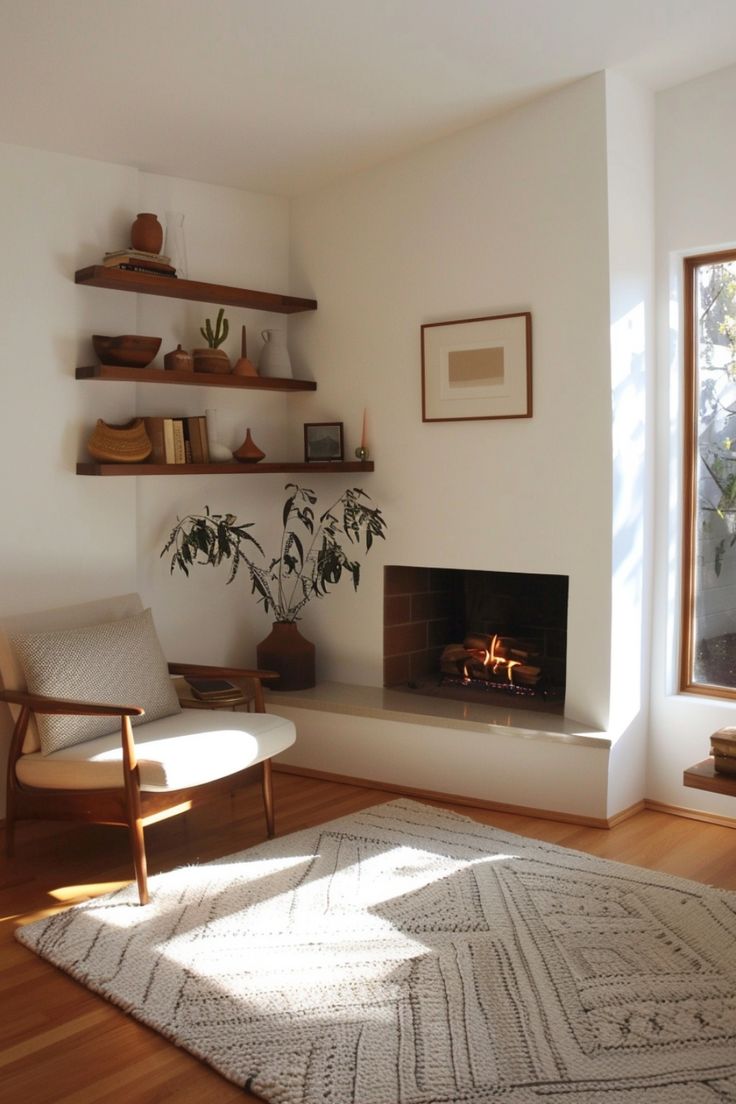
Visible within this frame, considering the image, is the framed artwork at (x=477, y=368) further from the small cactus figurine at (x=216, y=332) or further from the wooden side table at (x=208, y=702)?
the wooden side table at (x=208, y=702)

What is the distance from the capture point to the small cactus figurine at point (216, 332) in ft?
15.5

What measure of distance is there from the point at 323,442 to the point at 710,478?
1793 millimetres

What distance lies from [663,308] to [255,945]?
2.86 metres

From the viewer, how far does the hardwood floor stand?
2.42 metres

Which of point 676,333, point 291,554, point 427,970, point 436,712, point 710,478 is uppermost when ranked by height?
point 676,333

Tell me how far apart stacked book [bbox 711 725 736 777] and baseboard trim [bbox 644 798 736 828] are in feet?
3.64

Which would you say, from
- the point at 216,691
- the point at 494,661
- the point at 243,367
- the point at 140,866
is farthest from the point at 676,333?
the point at 140,866

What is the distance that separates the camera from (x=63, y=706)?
350cm

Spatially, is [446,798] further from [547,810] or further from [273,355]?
[273,355]

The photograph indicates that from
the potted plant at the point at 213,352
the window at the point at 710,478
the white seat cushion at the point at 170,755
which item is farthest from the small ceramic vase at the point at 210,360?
the window at the point at 710,478

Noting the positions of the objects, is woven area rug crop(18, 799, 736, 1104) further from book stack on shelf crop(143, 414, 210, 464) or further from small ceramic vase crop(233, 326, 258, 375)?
small ceramic vase crop(233, 326, 258, 375)

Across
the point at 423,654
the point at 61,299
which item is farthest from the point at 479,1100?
the point at 61,299

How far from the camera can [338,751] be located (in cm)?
468

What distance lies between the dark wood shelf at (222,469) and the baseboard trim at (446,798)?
4.43 ft
